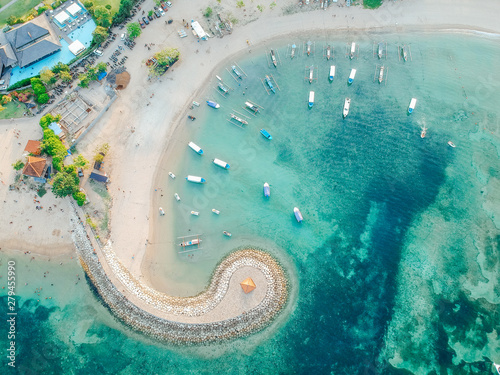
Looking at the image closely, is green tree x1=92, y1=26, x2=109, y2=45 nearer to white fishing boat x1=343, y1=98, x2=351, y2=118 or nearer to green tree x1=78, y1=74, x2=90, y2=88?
green tree x1=78, y1=74, x2=90, y2=88

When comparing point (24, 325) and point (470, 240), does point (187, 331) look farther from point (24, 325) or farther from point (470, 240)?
point (470, 240)

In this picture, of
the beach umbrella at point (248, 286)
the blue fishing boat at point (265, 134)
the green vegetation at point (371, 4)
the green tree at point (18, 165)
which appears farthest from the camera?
the green vegetation at point (371, 4)

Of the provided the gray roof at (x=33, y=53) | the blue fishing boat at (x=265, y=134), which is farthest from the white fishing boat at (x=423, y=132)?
the gray roof at (x=33, y=53)

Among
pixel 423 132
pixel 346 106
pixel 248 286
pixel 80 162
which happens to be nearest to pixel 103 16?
pixel 80 162

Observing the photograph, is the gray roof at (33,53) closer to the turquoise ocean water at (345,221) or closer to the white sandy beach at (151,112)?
the white sandy beach at (151,112)

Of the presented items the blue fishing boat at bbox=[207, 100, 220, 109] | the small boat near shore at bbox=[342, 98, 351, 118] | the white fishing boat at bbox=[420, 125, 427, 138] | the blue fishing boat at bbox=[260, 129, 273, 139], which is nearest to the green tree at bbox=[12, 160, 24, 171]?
the blue fishing boat at bbox=[207, 100, 220, 109]

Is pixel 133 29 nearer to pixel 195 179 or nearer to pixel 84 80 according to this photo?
pixel 84 80
